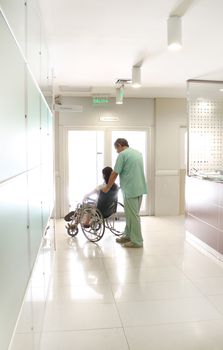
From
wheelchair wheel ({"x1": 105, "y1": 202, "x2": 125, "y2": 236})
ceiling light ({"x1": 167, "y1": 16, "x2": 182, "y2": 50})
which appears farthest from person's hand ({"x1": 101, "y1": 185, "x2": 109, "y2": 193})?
ceiling light ({"x1": 167, "y1": 16, "x2": 182, "y2": 50})

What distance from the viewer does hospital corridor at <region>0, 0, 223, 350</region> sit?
1387 mm

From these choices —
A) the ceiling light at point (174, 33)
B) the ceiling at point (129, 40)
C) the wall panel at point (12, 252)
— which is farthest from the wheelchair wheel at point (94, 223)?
the wall panel at point (12, 252)

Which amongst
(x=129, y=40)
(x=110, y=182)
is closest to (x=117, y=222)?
(x=110, y=182)

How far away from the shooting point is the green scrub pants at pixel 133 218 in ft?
14.9

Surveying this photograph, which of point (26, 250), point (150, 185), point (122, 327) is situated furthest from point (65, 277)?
point (150, 185)

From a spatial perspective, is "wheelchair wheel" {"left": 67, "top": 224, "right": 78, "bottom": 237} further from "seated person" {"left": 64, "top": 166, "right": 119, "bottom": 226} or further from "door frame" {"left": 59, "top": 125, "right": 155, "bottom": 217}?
"door frame" {"left": 59, "top": 125, "right": 155, "bottom": 217}

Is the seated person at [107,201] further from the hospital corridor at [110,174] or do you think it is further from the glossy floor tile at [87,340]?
the glossy floor tile at [87,340]

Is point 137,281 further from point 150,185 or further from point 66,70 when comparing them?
point 150,185

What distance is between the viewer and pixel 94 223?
15.8 ft

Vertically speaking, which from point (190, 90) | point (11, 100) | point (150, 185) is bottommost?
point (150, 185)

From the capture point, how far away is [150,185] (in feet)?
22.8

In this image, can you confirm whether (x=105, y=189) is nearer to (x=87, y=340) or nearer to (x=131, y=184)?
(x=131, y=184)

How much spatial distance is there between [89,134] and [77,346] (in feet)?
16.6

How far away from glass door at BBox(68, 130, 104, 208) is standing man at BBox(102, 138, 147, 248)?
7.40 feet
